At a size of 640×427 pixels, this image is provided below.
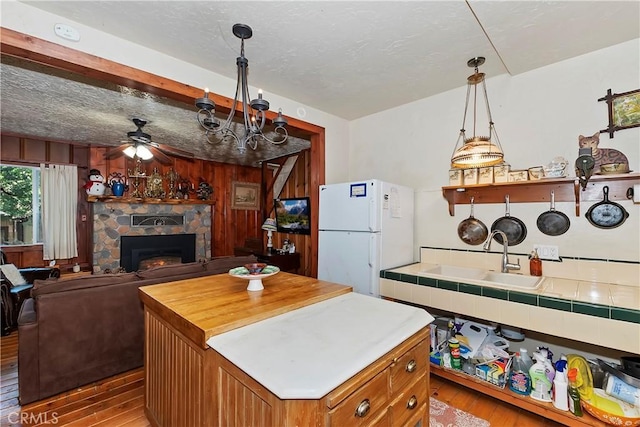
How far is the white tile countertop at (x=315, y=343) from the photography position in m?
0.78

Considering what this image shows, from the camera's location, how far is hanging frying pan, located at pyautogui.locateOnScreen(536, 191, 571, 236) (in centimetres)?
211

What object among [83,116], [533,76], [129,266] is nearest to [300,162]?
[83,116]

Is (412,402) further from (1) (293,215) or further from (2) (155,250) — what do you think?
(2) (155,250)

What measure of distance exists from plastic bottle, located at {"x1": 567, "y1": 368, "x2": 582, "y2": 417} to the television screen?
3.03 meters

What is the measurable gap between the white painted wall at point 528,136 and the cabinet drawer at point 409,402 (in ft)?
5.53

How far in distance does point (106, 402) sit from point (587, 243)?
145 inches

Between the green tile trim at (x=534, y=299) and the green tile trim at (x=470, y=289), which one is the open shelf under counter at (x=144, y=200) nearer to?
the green tile trim at (x=534, y=299)

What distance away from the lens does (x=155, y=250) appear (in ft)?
16.0

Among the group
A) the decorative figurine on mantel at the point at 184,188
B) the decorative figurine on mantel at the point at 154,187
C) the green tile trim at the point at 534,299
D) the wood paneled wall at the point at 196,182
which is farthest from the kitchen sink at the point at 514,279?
the decorative figurine on mantel at the point at 154,187

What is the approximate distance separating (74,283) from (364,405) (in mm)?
2356

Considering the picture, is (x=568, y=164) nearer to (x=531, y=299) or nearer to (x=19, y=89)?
(x=531, y=299)

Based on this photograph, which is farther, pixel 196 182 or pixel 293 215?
pixel 196 182

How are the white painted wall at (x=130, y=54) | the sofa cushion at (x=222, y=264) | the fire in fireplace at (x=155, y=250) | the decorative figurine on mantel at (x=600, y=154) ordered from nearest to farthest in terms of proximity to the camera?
the white painted wall at (x=130, y=54) < the decorative figurine on mantel at (x=600, y=154) < the sofa cushion at (x=222, y=264) < the fire in fireplace at (x=155, y=250)

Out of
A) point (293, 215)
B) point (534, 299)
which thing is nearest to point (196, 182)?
point (293, 215)
